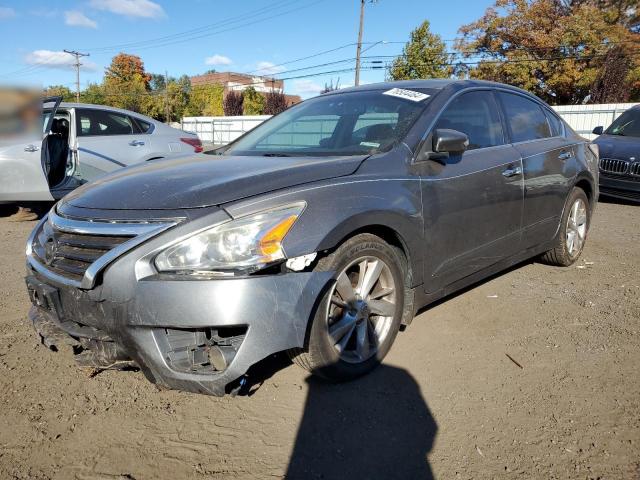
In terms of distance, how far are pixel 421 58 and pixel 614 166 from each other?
27.0 m

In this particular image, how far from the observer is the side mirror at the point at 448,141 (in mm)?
3045

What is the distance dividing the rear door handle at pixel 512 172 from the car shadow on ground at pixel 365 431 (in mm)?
1692

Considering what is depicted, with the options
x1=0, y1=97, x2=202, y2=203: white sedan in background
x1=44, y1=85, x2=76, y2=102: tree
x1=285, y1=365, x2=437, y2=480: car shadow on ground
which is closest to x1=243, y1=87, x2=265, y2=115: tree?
x1=44, y1=85, x2=76, y2=102: tree

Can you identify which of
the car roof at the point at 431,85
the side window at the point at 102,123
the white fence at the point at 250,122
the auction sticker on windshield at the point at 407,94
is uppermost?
the white fence at the point at 250,122

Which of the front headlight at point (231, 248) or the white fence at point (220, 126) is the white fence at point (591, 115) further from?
the front headlight at point (231, 248)

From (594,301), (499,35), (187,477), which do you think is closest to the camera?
(187,477)

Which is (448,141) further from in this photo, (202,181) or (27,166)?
(27,166)

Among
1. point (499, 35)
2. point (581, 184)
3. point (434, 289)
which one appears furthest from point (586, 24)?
point (434, 289)

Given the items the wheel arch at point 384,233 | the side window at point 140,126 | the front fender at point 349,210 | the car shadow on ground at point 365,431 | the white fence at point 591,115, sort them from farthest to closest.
Result: the white fence at point 591,115 → the side window at point 140,126 → the wheel arch at point 384,233 → the front fender at point 349,210 → the car shadow on ground at point 365,431

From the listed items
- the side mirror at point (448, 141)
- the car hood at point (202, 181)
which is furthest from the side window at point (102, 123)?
the side mirror at point (448, 141)

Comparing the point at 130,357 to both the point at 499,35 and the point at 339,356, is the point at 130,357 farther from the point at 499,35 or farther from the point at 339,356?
the point at 499,35

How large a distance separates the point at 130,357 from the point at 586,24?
3796 centimetres

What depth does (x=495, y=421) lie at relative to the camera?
98.3 inches

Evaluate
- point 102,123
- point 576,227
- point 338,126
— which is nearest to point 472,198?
point 338,126
